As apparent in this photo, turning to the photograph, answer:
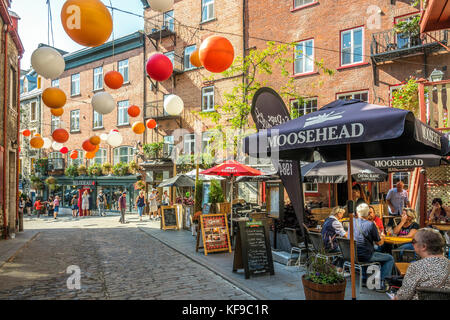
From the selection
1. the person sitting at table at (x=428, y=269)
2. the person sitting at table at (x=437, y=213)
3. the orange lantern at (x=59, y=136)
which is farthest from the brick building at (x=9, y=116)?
the person sitting at table at (x=437, y=213)

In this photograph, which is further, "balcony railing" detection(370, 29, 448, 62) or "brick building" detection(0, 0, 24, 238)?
"balcony railing" detection(370, 29, 448, 62)

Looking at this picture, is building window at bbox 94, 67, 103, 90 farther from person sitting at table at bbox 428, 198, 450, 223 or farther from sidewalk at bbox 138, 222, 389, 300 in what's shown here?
person sitting at table at bbox 428, 198, 450, 223

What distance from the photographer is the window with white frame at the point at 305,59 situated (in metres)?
17.9

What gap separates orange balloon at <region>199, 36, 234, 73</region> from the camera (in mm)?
6564

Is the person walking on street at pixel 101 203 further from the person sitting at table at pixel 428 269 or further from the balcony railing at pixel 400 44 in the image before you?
the person sitting at table at pixel 428 269

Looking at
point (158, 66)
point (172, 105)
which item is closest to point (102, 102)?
point (172, 105)

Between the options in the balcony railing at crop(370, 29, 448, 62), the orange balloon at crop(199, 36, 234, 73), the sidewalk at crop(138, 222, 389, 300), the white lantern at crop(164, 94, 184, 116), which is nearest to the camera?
the sidewalk at crop(138, 222, 389, 300)

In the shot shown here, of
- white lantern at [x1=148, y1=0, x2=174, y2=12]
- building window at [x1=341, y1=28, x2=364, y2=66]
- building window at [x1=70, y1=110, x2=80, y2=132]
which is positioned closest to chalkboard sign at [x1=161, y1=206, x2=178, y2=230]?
white lantern at [x1=148, y1=0, x2=174, y2=12]

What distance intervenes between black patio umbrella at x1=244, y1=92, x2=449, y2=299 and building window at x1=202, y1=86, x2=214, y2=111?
16385 millimetres

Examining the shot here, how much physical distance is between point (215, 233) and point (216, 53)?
4.80 metres
